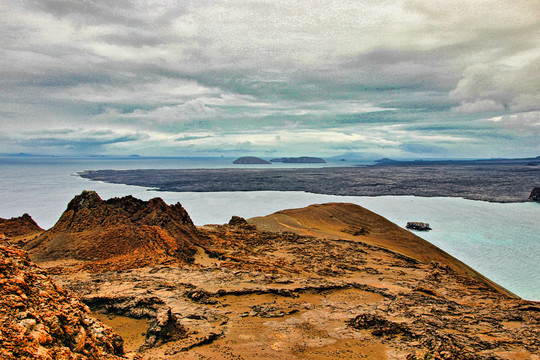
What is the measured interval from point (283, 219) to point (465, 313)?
19.8m

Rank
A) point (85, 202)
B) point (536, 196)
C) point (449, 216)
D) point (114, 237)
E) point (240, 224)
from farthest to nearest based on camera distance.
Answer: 1. point (536, 196)
2. point (449, 216)
3. point (240, 224)
4. point (85, 202)
5. point (114, 237)

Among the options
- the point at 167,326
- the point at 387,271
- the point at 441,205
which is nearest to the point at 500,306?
the point at 387,271

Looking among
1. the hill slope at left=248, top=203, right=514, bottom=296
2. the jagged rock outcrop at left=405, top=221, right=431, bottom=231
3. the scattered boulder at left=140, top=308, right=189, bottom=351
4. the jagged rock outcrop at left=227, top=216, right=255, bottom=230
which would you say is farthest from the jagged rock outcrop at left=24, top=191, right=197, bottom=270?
the jagged rock outcrop at left=405, top=221, right=431, bottom=231

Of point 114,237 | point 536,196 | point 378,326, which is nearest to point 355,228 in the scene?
point 114,237

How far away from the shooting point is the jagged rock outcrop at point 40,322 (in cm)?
394

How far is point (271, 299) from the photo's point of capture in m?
10.4

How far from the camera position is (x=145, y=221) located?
19.0 meters

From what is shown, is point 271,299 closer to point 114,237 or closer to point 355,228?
point 114,237

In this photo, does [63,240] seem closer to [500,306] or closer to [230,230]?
[230,230]

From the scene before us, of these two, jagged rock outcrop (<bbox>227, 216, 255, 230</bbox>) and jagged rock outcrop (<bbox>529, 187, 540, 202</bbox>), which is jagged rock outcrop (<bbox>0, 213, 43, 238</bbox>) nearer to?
jagged rock outcrop (<bbox>227, 216, 255, 230</bbox>)

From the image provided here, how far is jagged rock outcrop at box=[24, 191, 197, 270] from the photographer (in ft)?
49.5

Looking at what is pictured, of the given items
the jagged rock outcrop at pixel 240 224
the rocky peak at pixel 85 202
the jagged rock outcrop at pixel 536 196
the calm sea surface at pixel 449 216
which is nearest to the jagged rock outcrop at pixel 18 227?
the rocky peak at pixel 85 202

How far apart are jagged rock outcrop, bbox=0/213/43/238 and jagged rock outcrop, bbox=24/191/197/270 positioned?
5864 mm

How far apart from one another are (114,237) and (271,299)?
980 centimetres
